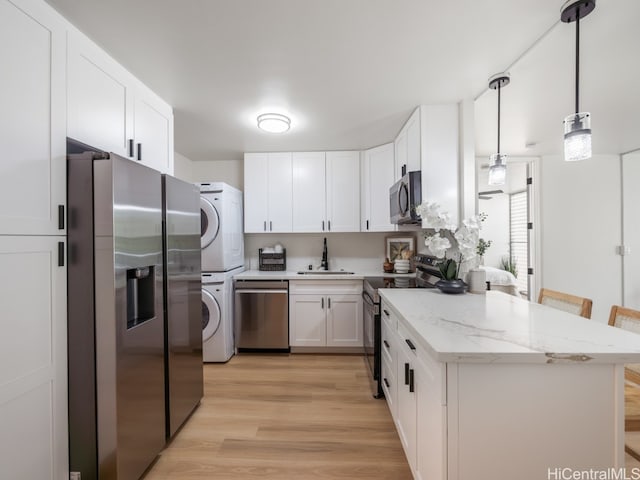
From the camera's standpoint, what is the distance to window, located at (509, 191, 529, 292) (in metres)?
5.59

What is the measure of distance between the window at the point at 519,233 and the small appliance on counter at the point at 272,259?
491 cm

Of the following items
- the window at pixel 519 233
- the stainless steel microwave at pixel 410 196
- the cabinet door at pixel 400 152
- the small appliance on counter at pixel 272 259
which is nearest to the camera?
the stainless steel microwave at pixel 410 196

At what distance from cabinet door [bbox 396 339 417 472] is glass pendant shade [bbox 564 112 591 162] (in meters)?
1.28

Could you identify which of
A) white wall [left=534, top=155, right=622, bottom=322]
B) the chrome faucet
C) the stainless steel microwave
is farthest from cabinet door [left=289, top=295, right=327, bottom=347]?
white wall [left=534, top=155, right=622, bottom=322]

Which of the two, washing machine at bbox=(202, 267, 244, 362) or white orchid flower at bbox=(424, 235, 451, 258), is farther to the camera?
washing machine at bbox=(202, 267, 244, 362)

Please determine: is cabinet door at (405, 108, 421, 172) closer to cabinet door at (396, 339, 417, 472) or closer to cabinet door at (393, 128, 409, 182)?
cabinet door at (393, 128, 409, 182)

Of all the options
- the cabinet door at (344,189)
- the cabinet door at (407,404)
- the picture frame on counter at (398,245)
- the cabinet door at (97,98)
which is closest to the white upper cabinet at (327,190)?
the cabinet door at (344,189)

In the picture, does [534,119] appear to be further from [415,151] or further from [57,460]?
[57,460]

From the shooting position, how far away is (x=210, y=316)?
2.98 metres

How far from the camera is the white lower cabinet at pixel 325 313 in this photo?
3.15 meters

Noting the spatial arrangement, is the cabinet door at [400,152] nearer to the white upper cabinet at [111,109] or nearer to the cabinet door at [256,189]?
the cabinet door at [256,189]

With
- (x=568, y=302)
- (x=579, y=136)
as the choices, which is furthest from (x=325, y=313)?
(x=579, y=136)

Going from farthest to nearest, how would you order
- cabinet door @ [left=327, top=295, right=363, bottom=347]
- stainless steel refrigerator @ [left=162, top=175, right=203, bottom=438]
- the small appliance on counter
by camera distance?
1. the small appliance on counter
2. cabinet door @ [left=327, top=295, right=363, bottom=347]
3. stainless steel refrigerator @ [left=162, top=175, right=203, bottom=438]

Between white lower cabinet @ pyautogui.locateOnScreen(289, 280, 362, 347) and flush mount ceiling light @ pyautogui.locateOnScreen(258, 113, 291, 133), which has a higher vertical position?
flush mount ceiling light @ pyautogui.locateOnScreen(258, 113, 291, 133)
